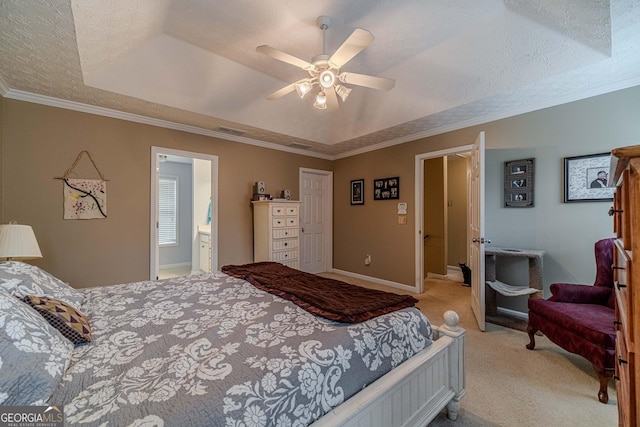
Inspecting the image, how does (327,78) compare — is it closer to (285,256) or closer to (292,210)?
(292,210)

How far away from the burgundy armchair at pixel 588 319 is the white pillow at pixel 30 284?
3.28 metres

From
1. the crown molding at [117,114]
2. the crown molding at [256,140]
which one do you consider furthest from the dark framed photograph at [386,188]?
the crown molding at [117,114]

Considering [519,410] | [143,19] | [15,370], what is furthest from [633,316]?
[143,19]

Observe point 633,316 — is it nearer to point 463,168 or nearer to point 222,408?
point 222,408

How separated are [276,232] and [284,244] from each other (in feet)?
0.83

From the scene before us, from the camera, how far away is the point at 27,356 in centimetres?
83

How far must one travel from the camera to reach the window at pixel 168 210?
573 centimetres

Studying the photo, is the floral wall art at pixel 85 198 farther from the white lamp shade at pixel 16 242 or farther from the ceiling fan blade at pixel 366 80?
the ceiling fan blade at pixel 366 80

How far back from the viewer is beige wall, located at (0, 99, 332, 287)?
8.68 feet

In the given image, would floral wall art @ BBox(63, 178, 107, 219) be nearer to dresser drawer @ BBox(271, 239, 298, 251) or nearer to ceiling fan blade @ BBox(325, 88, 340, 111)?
dresser drawer @ BBox(271, 239, 298, 251)

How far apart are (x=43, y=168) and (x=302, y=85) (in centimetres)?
293

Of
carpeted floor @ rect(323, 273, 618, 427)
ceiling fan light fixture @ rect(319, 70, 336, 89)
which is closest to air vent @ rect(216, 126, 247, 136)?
ceiling fan light fixture @ rect(319, 70, 336, 89)

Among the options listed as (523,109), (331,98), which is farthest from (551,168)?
(331,98)

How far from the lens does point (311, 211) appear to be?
5176 millimetres
